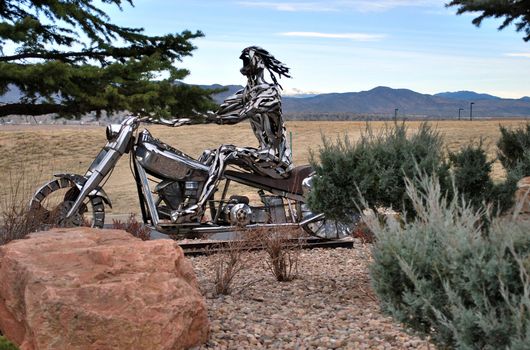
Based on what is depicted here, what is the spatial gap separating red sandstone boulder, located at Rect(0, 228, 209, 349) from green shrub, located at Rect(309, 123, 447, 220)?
2.23 metres

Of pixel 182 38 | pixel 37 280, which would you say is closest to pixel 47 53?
pixel 182 38

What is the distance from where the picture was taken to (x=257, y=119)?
1103 cm

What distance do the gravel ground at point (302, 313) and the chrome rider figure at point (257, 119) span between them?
1648 mm

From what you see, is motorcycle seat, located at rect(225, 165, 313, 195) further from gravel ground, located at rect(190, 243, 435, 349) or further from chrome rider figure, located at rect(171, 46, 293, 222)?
gravel ground, located at rect(190, 243, 435, 349)

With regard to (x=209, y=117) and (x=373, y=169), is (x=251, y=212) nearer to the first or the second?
(x=209, y=117)

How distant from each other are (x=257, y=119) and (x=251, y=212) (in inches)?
48.1

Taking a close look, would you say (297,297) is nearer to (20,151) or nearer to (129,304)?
(129,304)

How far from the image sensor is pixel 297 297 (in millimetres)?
7969

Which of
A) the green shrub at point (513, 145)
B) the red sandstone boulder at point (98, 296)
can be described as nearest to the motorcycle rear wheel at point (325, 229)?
the green shrub at point (513, 145)

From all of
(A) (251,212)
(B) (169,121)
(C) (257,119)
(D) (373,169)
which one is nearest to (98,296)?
(D) (373,169)

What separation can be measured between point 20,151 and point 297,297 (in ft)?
103

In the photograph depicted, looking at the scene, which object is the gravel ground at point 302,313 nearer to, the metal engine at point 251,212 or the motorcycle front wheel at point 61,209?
the metal engine at point 251,212

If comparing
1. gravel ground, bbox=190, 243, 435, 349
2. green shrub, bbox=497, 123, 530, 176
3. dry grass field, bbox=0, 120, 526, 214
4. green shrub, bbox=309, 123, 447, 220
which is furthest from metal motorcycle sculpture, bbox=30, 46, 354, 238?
dry grass field, bbox=0, 120, 526, 214

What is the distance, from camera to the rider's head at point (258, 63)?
10992 millimetres
